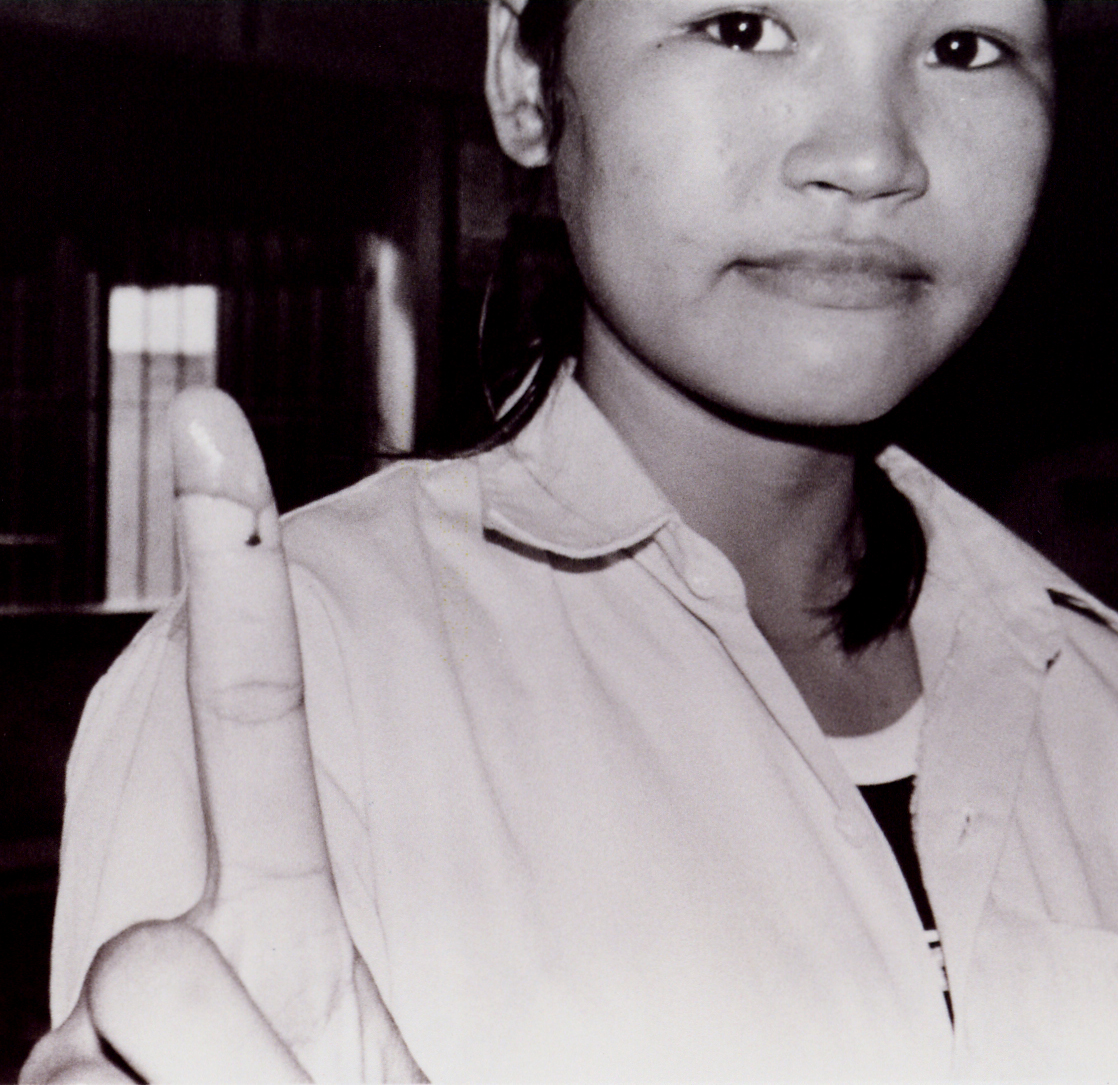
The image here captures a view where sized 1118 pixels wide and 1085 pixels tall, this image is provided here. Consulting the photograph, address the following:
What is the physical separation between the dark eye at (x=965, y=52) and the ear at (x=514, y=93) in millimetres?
211

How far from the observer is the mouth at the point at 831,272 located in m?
0.60

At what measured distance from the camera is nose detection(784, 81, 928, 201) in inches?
22.8

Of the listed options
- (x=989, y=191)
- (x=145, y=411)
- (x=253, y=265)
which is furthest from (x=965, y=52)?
(x=145, y=411)

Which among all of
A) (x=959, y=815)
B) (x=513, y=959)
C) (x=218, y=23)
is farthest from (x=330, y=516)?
(x=218, y=23)

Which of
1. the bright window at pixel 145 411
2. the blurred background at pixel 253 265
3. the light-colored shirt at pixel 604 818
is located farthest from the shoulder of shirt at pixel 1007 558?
the bright window at pixel 145 411

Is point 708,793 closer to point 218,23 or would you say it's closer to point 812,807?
point 812,807

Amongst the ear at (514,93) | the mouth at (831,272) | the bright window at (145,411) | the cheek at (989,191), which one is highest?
the ear at (514,93)

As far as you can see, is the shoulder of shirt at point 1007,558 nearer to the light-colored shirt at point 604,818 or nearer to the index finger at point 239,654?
the light-colored shirt at point 604,818

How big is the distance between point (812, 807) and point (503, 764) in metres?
0.16

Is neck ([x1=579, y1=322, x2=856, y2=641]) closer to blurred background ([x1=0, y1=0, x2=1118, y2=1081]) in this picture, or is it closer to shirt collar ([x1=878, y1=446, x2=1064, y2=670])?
shirt collar ([x1=878, y1=446, x2=1064, y2=670])

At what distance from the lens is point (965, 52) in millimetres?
633

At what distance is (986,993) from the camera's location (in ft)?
2.03

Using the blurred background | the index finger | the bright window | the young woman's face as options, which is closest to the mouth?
the young woman's face

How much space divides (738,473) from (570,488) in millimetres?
99
